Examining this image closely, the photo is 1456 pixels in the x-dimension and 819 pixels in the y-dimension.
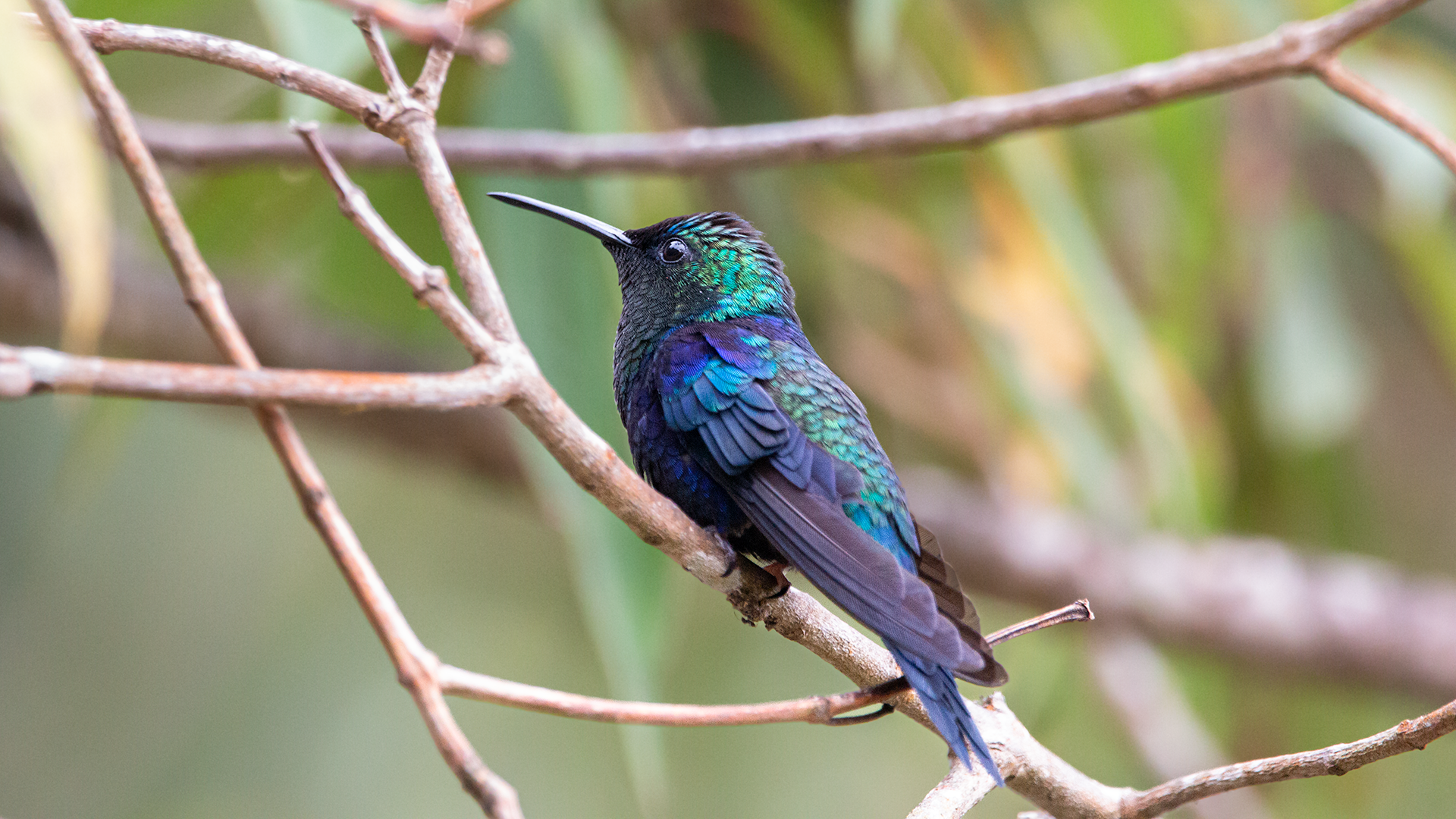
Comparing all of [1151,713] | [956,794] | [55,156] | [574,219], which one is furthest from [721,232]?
[1151,713]

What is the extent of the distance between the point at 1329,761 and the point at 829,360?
2609 millimetres

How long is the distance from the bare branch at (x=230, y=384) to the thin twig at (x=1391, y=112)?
49.1 inches

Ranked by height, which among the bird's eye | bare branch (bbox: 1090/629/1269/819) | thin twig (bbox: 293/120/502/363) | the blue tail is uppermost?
bare branch (bbox: 1090/629/1269/819)

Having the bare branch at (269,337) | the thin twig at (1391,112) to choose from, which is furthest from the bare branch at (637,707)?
the bare branch at (269,337)

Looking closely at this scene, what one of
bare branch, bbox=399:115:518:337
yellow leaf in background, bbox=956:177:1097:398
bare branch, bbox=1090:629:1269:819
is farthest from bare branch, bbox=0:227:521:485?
bare branch, bbox=399:115:518:337

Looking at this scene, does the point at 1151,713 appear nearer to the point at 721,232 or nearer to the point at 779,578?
the point at 721,232

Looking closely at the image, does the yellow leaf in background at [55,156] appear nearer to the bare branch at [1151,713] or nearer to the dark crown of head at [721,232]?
the dark crown of head at [721,232]

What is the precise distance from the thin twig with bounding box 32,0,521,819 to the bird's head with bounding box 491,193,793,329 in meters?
0.84

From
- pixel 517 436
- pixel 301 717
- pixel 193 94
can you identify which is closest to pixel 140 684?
pixel 301 717

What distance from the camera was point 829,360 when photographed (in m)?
3.69

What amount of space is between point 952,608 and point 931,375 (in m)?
2.99

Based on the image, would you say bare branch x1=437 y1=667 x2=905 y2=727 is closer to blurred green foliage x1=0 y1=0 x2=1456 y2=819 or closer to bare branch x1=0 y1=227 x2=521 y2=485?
blurred green foliage x1=0 y1=0 x2=1456 y2=819

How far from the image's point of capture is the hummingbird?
46.5 inches

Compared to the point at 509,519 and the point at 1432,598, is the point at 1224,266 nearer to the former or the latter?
the point at 1432,598
